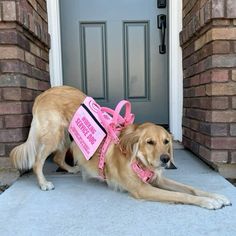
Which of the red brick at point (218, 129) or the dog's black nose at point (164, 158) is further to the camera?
the red brick at point (218, 129)

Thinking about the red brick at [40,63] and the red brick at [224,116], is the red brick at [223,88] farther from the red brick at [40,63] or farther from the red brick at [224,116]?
the red brick at [40,63]

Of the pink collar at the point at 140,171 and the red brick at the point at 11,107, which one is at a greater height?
the red brick at the point at 11,107

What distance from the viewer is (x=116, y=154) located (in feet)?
7.00

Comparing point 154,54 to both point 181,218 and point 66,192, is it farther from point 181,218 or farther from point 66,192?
point 181,218

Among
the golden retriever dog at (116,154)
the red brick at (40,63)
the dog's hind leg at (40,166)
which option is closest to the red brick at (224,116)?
the golden retriever dog at (116,154)

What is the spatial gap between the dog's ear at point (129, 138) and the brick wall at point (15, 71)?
89 centimetres

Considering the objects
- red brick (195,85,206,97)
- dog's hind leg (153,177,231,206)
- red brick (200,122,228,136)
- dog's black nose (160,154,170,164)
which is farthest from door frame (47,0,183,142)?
dog's black nose (160,154,170,164)

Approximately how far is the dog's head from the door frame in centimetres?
144

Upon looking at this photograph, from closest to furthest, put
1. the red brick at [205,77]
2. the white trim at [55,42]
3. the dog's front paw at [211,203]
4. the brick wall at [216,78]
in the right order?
the dog's front paw at [211,203] → the brick wall at [216,78] → the red brick at [205,77] → the white trim at [55,42]

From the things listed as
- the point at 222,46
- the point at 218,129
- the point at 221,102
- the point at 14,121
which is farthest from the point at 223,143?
the point at 14,121

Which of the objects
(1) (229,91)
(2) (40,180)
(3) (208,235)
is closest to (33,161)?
(2) (40,180)

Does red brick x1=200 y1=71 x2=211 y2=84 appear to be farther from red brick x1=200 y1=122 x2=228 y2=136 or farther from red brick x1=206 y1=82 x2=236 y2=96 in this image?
red brick x1=200 y1=122 x2=228 y2=136

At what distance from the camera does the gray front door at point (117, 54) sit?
133 inches

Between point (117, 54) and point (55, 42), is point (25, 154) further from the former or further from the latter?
point (117, 54)
